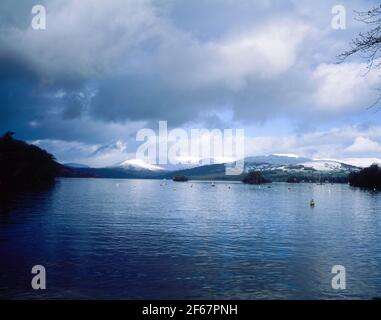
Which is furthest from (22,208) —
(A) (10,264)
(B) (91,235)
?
(A) (10,264)

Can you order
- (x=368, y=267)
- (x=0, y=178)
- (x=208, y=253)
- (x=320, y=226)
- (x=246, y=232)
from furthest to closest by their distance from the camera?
(x=0, y=178) < (x=320, y=226) < (x=246, y=232) < (x=208, y=253) < (x=368, y=267)

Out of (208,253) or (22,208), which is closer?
(208,253)

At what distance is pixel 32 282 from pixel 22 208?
218 ft

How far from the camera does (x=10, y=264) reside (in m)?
38.4

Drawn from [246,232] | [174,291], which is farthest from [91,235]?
[174,291]

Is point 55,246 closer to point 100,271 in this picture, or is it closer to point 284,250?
point 100,271

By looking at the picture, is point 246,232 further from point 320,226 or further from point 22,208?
point 22,208

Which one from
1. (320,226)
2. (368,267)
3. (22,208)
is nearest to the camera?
(368,267)
